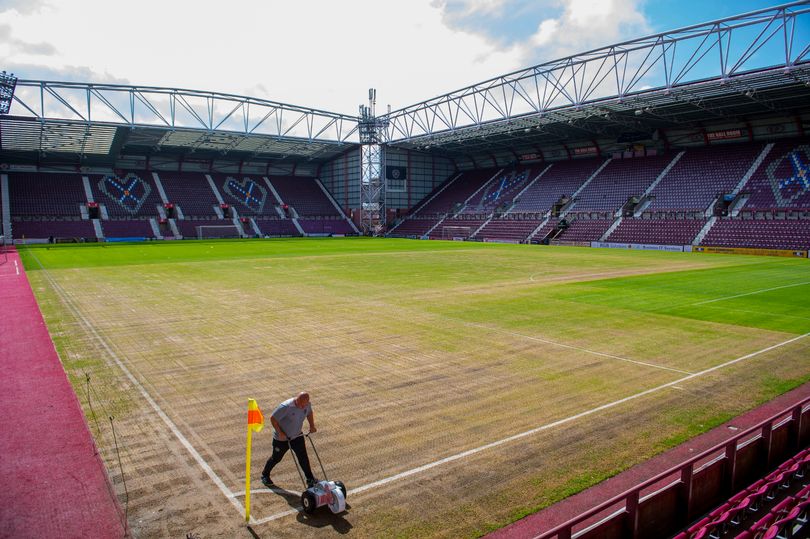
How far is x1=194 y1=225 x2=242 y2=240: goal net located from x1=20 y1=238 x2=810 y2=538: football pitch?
48.0 m

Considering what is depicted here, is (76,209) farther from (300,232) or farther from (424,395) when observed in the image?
(424,395)

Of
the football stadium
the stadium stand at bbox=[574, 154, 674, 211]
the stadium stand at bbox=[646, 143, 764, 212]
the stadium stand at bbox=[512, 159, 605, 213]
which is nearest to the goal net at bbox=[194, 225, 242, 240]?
the football stadium

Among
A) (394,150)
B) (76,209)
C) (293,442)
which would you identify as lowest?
(293,442)

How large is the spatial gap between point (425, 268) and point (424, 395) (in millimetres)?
22536

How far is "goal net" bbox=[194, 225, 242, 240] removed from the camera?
71.9 m

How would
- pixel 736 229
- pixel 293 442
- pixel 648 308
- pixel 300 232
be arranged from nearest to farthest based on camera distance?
pixel 293 442 → pixel 648 308 → pixel 736 229 → pixel 300 232

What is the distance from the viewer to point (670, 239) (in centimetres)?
5150

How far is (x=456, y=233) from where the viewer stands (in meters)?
73.0

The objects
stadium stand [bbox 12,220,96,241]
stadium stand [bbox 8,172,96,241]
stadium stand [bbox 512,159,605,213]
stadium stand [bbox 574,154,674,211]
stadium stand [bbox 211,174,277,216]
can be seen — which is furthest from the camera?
stadium stand [bbox 211,174,277,216]

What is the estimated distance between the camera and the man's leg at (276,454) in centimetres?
710

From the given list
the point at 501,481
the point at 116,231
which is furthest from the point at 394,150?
the point at 501,481

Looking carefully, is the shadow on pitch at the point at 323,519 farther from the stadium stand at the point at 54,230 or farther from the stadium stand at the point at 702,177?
the stadium stand at the point at 54,230

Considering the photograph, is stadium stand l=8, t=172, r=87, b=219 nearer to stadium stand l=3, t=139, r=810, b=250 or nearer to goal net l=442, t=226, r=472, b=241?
stadium stand l=3, t=139, r=810, b=250

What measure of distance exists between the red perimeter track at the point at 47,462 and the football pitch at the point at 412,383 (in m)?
0.30
